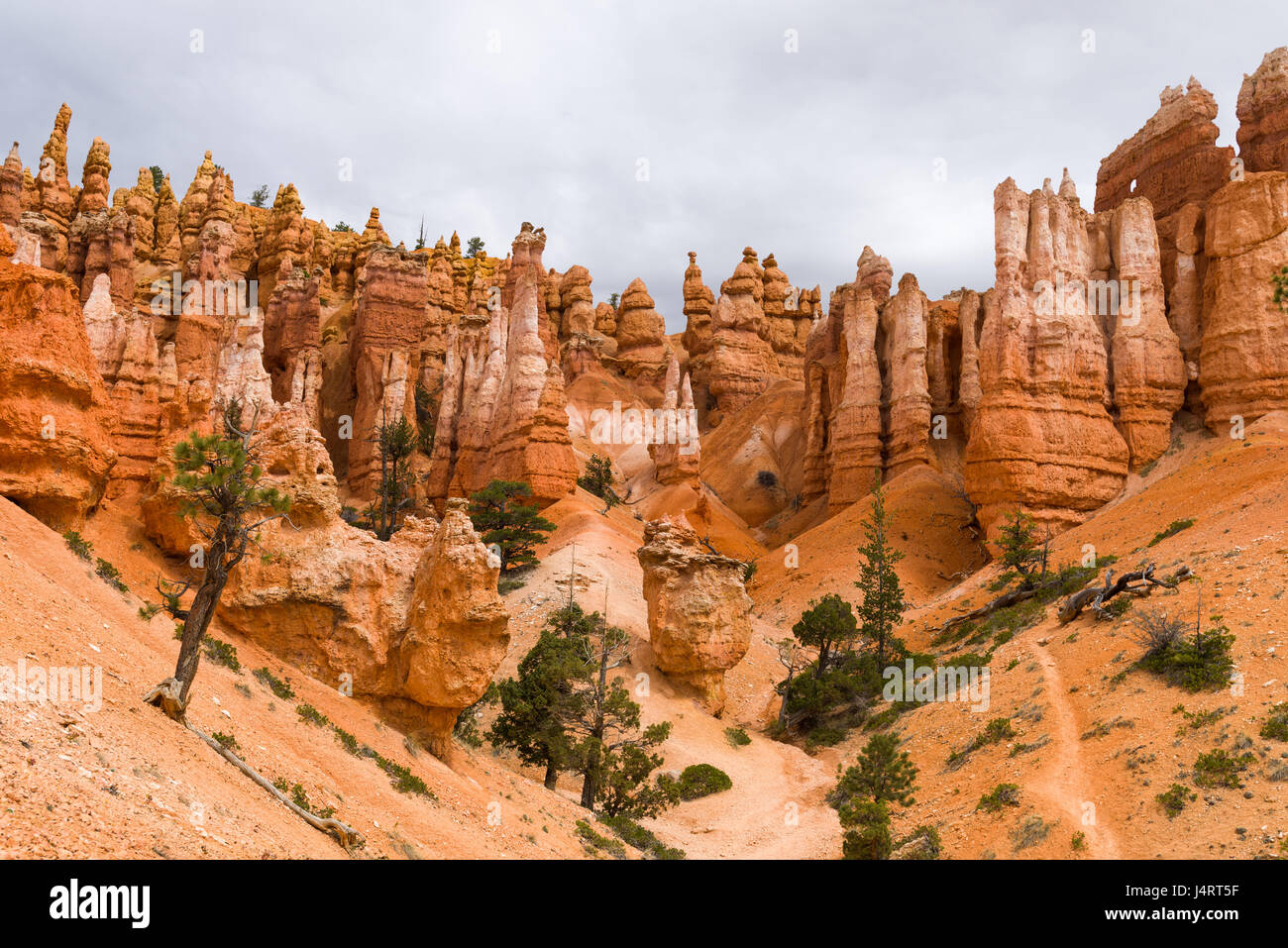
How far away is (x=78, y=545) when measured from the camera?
16219mm

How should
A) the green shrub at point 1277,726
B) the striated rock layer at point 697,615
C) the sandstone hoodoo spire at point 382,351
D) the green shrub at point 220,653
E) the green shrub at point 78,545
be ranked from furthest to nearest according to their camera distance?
the sandstone hoodoo spire at point 382,351, the striated rock layer at point 697,615, the green shrub at point 1277,726, the green shrub at point 78,545, the green shrub at point 220,653

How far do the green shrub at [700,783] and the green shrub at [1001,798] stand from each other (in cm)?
800

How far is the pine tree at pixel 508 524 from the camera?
143 ft

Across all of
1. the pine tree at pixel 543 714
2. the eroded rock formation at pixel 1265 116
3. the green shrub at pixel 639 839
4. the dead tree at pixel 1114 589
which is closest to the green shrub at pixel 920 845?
the green shrub at pixel 639 839

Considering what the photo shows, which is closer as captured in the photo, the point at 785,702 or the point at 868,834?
the point at 868,834

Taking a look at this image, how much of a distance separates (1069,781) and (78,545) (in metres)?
20.5

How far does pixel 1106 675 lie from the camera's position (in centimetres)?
2409

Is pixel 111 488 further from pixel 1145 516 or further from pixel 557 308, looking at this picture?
pixel 557 308

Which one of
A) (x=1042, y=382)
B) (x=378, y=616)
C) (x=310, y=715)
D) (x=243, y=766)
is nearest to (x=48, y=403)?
(x=378, y=616)

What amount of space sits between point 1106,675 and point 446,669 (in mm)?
17514

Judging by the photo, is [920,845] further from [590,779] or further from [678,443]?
[678,443]

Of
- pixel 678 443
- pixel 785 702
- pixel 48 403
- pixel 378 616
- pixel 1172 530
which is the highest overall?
pixel 678 443

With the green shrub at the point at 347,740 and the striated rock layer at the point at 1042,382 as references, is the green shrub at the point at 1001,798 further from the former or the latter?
the striated rock layer at the point at 1042,382
